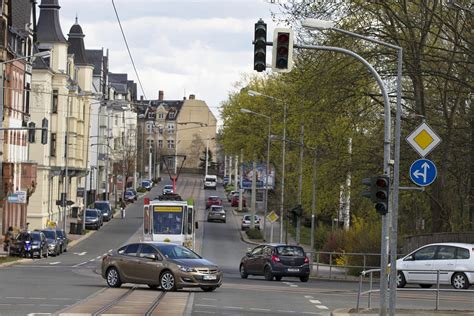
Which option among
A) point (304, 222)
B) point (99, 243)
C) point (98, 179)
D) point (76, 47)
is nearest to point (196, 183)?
point (98, 179)

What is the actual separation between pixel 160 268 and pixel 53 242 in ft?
107

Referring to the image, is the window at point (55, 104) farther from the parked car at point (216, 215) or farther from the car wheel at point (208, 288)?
the car wheel at point (208, 288)

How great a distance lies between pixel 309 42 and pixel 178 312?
21.7m

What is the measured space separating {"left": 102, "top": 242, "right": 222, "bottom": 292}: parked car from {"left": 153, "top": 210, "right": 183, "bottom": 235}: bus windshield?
1659 cm

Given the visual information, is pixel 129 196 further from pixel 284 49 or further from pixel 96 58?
pixel 284 49

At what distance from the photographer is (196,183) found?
167375 mm

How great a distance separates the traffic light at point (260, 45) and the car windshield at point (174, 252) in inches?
405

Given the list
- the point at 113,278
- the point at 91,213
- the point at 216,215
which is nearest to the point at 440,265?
the point at 113,278

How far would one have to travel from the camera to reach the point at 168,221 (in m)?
50.7

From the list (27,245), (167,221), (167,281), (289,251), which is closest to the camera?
(167,281)

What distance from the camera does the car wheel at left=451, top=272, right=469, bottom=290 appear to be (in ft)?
116

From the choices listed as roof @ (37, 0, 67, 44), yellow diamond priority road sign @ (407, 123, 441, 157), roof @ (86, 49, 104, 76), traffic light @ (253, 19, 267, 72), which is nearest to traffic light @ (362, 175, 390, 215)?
yellow diamond priority road sign @ (407, 123, 441, 157)

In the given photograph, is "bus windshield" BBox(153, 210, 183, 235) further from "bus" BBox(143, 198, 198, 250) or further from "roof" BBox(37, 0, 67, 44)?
"roof" BBox(37, 0, 67, 44)

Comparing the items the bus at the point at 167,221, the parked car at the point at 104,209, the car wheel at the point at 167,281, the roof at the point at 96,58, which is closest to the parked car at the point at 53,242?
the bus at the point at 167,221
